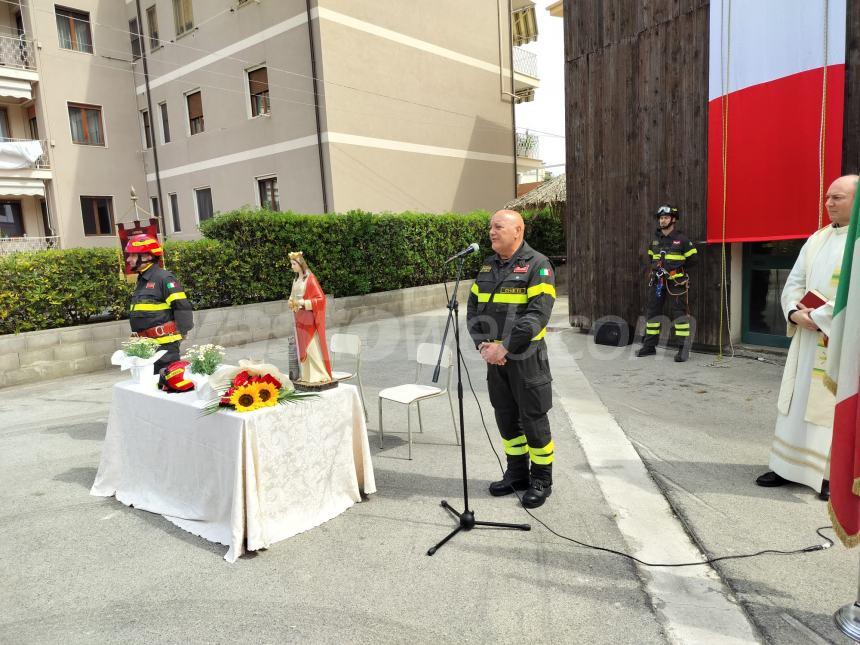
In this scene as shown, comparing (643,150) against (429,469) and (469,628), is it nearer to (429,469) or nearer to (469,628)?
(429,469)

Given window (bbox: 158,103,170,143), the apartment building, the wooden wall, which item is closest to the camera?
the wooden wall

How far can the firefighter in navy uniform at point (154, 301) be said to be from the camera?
5.21 m

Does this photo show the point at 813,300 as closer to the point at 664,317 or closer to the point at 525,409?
the point at 525,409

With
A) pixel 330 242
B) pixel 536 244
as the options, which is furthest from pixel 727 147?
pixel 536 244

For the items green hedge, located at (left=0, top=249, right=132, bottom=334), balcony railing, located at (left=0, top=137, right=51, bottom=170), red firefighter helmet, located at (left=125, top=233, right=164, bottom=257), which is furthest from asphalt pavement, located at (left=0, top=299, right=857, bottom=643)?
balcony railing, located at (left=0, top=137, right=51, bottom=170)

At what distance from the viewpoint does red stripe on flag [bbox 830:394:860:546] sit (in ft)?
7.99

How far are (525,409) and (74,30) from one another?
22785 millimetres

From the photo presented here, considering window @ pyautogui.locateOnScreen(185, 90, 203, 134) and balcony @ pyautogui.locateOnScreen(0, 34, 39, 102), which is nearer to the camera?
balcony @ pyautogui.locateOnScreen(0, 34, 39, 102)

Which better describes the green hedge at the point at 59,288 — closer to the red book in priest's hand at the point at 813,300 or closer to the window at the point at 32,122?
the red book in priest's hand at the point at 813,300

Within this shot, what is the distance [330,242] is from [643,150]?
22.1 feet

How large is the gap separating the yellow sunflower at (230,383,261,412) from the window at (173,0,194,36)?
63.6ft

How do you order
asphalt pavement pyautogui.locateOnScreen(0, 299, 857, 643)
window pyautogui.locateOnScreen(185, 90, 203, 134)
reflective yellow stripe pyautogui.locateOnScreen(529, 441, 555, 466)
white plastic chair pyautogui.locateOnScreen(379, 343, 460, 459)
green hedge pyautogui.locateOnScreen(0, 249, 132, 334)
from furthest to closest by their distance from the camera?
window pyautogui.locateOnScreen(185, 90, 203, 134), green hedge pyautogui.locateOnScreen(0, 249, 132, 334), white plastic chair pyautogui.locateOnScreen(379, 343, 460, 459), reflective yellow stripe pyautogui.locateOnScreen(529, 441, 555, 466), asphalt pavement pyautogui.locateOnScreen(0, 299, 857, 643)

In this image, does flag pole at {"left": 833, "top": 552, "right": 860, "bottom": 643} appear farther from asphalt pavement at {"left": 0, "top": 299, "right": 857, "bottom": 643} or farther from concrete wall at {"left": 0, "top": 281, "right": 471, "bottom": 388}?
concrete wall at {"left": 0, "top": 281, "right": 471, "bottom": 388}

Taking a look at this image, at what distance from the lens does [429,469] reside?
4613 millimetres
